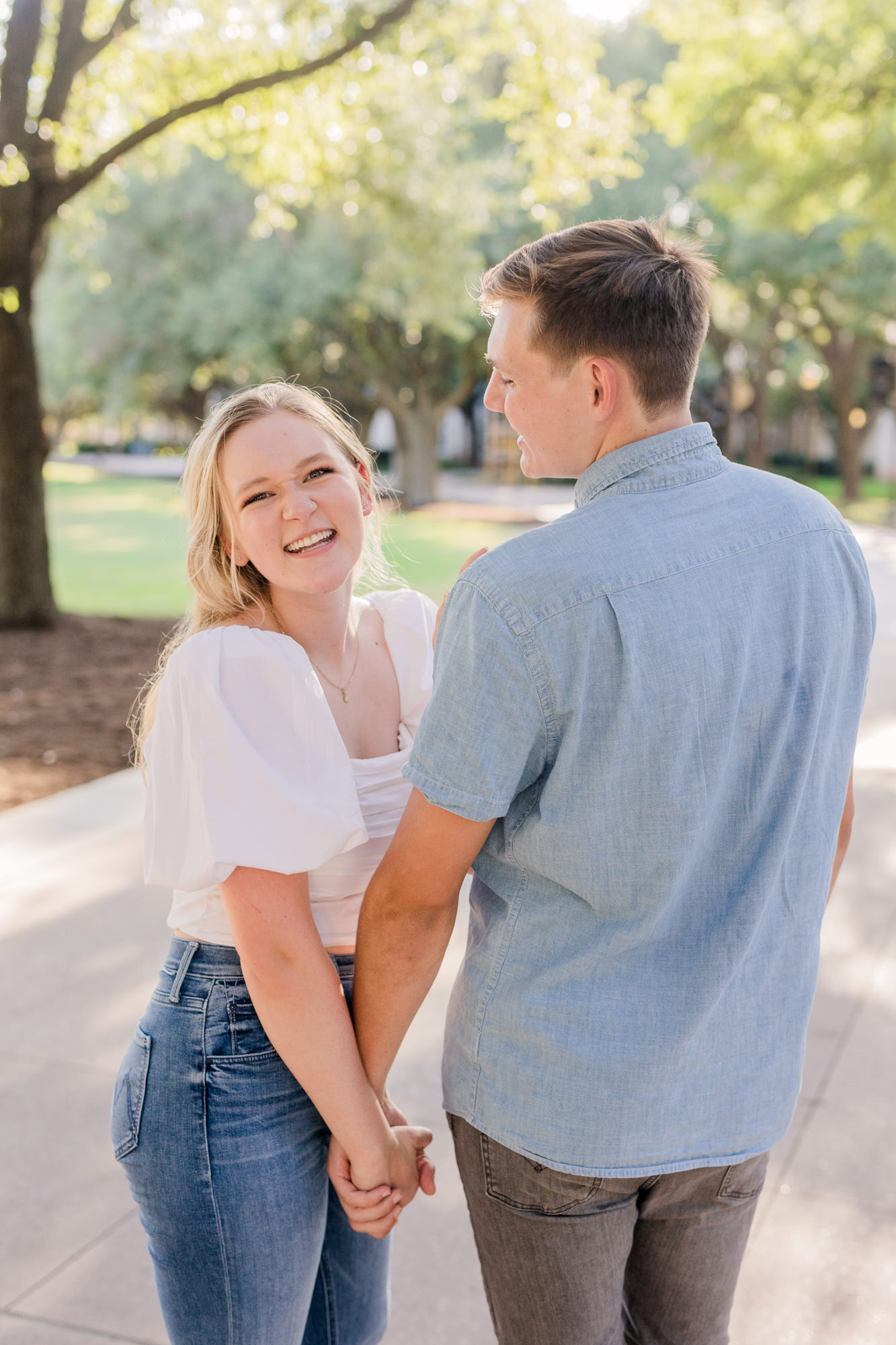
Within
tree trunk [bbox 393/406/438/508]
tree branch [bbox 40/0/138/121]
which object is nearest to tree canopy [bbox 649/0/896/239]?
tree branch [bbox 40/0/138/121]

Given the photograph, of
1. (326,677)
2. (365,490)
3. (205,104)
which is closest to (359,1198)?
(326,677)

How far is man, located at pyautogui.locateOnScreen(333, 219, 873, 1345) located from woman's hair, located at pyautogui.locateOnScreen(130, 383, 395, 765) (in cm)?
39

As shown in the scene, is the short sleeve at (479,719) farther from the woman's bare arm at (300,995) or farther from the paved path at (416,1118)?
the paved path at (416,1118)

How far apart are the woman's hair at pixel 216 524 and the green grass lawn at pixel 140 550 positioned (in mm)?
4538

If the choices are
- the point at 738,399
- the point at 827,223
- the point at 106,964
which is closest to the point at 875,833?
the point at 106,964

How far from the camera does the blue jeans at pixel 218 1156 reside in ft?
5.29

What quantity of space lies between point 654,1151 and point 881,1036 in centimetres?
256

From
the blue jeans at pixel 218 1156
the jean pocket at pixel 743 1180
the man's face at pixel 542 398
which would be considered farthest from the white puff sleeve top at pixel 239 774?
the jean pocket at pixel 743 1180

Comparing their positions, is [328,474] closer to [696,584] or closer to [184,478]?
[184,478]

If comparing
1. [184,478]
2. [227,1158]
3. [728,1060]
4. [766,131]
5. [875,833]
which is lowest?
[875,833]

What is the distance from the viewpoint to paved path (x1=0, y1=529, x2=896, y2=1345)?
2586 mm

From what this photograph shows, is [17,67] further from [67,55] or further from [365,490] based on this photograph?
[365,490]

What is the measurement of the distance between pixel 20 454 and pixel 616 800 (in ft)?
32.4

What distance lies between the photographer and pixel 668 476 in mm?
1409
